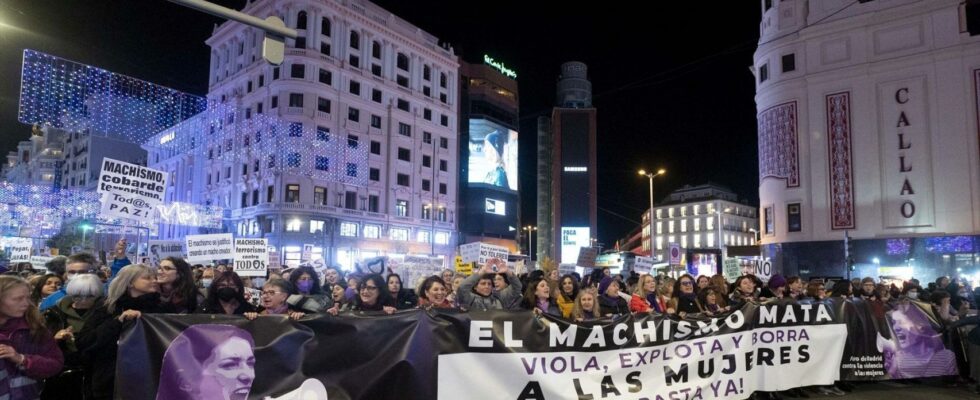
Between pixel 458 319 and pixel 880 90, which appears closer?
pixel 458 319

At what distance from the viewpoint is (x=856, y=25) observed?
37.6 metres

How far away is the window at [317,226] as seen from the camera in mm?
51281

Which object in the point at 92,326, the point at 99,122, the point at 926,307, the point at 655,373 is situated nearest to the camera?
the point at 92,326

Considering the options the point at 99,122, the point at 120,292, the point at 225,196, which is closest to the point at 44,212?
the point at 225,196

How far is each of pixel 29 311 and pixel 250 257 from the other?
6.36 meters

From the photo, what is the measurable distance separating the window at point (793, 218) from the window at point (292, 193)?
36.8 metres

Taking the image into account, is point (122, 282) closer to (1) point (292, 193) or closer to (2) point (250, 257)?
(2) point (250, 257)

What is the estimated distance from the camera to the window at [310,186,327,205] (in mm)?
51969

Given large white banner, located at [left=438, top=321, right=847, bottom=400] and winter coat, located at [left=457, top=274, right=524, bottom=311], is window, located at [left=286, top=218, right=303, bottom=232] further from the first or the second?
large white banner, located at [left=438, top=321, right=847, bottom=400]

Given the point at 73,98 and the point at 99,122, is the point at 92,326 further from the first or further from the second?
the point at 99,122

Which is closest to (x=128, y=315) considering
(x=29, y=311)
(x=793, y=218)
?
(x=29, y=311)

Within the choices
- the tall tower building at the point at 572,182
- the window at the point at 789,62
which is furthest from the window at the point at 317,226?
the window at the point at 789,62

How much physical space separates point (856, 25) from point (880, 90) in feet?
14.0

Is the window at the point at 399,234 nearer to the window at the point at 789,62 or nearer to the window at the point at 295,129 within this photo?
the window at the point at 295,129
